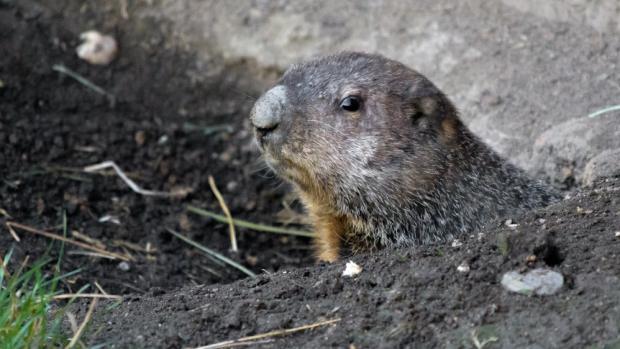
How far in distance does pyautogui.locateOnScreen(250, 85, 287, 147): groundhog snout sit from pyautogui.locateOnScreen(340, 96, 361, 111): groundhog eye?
318 millimetres

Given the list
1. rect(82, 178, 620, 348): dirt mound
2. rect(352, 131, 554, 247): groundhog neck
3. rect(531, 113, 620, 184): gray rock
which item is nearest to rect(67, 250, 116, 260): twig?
rect(82, 178, 620, 348): dirt mound

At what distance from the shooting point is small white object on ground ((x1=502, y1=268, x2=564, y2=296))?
3.44 metres

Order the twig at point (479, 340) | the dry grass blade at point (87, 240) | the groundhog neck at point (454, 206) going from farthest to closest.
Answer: the dry grass blade at point (87, 240)
the groundhog neck at point (454, 206)
the twig at point (479, 340)

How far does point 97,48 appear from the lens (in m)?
7.38

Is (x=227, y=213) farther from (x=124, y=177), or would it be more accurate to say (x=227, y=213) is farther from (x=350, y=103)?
(x=350, y=103)

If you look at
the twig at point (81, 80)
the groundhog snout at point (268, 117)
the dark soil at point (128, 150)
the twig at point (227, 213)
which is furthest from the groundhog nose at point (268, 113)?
the twig at point (81, 80)

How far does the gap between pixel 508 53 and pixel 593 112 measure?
943 mm

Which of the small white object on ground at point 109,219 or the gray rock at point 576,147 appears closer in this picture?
the gray rock at point 576,147

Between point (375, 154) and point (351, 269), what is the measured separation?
3.14ft

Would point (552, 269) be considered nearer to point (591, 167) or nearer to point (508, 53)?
point (591, 167)

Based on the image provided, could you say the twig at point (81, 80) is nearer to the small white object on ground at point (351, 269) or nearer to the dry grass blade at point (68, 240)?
the dry grass blade at point (68, 240)

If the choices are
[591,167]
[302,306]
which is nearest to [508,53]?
[591,167]

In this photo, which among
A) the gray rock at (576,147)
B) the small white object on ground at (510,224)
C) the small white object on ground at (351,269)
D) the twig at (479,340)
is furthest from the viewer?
the gray rock at (576,147)

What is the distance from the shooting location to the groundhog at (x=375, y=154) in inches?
186
